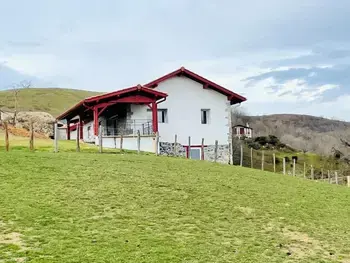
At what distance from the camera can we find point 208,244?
10680 millimetres

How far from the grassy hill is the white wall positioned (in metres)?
72.3

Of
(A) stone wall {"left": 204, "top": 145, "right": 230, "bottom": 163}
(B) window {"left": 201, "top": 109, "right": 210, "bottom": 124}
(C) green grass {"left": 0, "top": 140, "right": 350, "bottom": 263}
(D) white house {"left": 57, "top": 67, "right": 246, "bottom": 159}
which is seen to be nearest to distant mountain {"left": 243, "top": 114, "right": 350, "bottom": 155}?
(A) stone wall {"left": 204, "top": 145, "right": 230, "bottom": 163}

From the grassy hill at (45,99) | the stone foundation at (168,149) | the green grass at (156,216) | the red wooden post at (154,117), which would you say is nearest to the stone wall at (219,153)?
the stone foundation at (168,149)

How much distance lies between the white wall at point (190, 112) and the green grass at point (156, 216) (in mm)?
17701

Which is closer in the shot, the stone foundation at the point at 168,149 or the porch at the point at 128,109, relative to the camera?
the porch at the point at 128,109

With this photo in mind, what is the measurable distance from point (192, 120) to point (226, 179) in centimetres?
1924

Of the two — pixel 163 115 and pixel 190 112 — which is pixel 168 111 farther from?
pixel 190 112

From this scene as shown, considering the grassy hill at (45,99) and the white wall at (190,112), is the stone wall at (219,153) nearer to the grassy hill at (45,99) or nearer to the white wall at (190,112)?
the white wall at (190,112)

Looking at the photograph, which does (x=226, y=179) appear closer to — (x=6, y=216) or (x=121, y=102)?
(x=6, y=216)

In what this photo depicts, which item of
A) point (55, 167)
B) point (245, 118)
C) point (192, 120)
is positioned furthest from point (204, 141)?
point (245, 118)

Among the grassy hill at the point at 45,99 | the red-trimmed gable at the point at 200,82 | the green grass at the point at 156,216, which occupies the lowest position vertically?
the green grass at the point at 156,216

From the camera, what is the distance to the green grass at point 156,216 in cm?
975

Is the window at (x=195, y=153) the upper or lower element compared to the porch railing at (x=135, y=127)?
lower

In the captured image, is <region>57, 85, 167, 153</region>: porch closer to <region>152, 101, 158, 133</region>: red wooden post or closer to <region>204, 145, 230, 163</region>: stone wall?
<region>152, 101, 158, 133</region>: red wooden post
